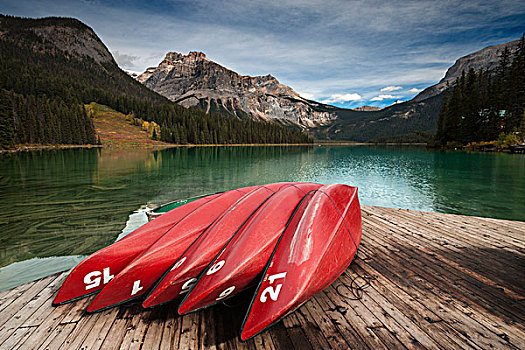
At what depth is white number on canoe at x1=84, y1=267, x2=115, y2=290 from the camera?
11.0 ft

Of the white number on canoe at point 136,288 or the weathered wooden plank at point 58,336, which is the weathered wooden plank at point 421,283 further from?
the weathered wooden plank at point 58,336

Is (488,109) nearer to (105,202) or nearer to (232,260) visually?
(232,260)

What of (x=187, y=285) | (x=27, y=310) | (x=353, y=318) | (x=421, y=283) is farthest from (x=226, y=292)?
(x=421, y=283)

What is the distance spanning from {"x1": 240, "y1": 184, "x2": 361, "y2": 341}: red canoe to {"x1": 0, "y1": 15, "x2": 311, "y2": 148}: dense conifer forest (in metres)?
64.5

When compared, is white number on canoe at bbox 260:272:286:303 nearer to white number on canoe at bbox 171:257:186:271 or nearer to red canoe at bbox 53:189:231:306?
white number on canoe at bbox 171:257:186:271

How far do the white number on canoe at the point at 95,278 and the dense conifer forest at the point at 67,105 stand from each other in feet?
205

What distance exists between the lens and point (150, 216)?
949cm

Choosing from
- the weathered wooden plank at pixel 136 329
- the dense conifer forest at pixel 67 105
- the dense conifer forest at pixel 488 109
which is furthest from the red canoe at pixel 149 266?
the dense conifer forest at pixel 67 105

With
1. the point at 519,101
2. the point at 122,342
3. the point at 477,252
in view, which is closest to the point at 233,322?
the point at 122,342

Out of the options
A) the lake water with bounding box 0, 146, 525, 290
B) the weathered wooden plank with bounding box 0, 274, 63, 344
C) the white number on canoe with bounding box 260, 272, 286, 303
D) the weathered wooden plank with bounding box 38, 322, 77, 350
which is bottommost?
the lake water with bounding box 0, 146, 525, 290

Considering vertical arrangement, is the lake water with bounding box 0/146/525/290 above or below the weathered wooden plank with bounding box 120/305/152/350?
below

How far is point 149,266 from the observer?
3.27 meters

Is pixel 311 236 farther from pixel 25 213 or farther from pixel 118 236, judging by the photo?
pixel 25 213

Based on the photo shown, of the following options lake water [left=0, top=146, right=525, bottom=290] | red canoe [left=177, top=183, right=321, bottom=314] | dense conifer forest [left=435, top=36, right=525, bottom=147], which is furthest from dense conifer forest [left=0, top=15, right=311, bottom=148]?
dense conifer forest [left=435, top=36, right=525, bottom=147]
